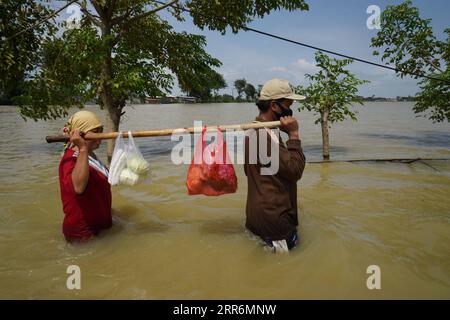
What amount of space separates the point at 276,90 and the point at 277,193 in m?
0.92

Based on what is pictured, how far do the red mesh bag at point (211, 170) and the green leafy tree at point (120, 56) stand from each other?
5.28 m

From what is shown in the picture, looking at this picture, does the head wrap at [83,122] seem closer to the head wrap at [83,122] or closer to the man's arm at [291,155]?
the head wrap at [83,122]

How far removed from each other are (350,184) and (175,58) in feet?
21.5

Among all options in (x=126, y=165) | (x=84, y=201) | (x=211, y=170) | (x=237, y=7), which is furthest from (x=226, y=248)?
(x=237, y=7)

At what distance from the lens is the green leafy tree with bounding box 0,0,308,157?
319 inches

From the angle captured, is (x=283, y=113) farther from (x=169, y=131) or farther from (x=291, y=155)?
(x=169, y=131)

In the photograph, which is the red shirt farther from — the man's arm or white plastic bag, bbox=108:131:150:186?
the man's arm

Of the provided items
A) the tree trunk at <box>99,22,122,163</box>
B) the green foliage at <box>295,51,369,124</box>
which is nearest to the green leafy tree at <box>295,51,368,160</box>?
the green foliage at <box>295,51,369,124</box>

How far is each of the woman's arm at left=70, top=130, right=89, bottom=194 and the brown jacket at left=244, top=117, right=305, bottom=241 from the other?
1434mm

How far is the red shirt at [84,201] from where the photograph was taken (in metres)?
3.04

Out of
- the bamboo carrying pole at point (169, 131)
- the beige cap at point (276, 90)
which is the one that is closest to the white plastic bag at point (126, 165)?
the bamboo carrying pole at point (169, 131)

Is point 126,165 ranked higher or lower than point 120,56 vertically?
lower

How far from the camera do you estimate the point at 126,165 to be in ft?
10.7

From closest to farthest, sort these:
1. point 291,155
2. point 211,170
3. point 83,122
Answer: point 291,155, point 83,122, point 211,170
